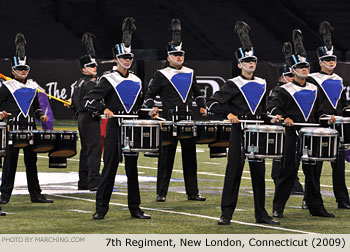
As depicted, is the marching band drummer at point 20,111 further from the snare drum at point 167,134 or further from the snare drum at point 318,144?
the snare drum at point 318,144

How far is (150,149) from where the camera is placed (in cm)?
1079

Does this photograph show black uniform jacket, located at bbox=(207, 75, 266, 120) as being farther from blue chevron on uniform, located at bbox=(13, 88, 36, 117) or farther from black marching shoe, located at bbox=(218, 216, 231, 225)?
blue chevron on uniform, located at bbox=(13, 88, 36, 117)

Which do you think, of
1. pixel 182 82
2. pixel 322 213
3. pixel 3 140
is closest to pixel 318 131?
pixel 322 213

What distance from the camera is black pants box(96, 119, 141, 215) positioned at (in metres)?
10.9

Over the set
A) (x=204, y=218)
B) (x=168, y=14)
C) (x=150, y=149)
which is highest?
(x=168, y=14)

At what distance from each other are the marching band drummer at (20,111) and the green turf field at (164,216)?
0.22 m

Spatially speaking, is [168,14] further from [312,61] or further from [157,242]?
[157,242]

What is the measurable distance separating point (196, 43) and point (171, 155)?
789 inches

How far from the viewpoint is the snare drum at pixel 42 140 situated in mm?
11977

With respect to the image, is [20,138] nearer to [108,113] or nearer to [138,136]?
[108,113]

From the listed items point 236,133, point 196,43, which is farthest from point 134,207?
point 196,43

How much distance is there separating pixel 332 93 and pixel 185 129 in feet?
6.16

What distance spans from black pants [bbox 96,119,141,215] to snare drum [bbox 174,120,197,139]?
5.33 ft

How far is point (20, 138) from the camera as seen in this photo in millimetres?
11930
